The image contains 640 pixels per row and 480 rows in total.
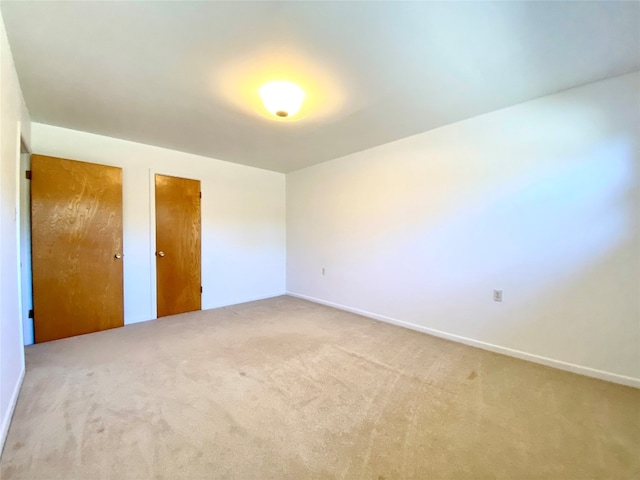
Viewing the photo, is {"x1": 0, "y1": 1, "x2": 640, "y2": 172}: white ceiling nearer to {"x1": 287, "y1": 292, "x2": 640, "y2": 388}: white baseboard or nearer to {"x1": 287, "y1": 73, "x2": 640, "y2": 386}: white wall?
{"x1": 287, "y1": 73, "x2": 640, "y2": 386}: white wall

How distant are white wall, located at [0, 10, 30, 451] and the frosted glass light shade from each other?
1.52 m

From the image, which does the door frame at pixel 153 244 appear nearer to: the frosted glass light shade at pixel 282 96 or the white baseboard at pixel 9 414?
the white baseboard at pixel 9 414

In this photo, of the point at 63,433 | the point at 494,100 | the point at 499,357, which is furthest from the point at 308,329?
the point at 494,100

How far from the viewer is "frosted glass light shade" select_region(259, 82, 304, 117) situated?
7.06 ft

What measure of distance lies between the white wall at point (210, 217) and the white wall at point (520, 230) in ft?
6.07

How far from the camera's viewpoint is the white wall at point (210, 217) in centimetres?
340

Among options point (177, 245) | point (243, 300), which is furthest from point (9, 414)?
point (243, 300)

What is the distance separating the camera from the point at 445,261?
3.10 metres

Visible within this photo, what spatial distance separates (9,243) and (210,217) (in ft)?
8.42

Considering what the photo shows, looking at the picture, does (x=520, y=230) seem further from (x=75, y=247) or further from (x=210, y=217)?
(x=75, y=247)

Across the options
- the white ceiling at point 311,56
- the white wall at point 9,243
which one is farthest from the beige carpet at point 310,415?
the white ceiling at point 311,56

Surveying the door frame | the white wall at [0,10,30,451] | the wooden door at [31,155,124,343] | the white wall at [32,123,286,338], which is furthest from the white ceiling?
the door frame

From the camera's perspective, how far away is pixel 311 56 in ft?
6.04

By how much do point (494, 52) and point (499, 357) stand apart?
8.43 feet
